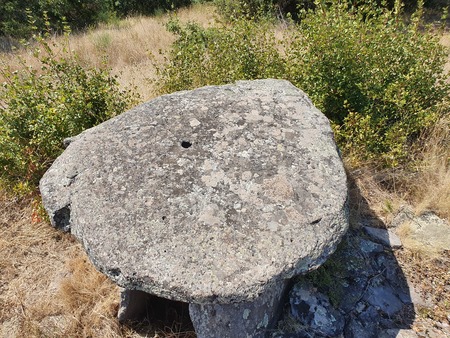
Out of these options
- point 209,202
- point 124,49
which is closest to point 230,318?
point 209,202

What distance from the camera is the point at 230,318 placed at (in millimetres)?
2287

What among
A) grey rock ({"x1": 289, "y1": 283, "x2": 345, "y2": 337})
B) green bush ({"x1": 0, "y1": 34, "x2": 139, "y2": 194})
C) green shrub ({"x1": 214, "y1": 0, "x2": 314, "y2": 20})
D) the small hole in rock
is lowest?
grey rock ({"x1": 289, "y1": 283, "x2": 345, "y2": 337})

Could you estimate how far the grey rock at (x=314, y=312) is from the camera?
8.07 ft

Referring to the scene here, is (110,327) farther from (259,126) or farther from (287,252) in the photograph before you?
(259,126)

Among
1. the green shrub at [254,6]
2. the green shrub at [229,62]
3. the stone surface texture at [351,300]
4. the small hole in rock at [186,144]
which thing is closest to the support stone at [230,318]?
Result: the stone surface texture at [351,300]

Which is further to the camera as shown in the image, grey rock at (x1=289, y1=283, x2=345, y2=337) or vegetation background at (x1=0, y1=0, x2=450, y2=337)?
vegetation background at (x1=0, y1=0, x2=450, y2=337)

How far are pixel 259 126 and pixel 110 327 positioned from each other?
6.07ft

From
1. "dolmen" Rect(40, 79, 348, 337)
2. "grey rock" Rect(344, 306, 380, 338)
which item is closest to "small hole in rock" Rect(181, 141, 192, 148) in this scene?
"dolmen" Rect(40, 79, 348, 337)

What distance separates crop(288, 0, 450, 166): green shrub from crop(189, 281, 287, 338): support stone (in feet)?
6.51

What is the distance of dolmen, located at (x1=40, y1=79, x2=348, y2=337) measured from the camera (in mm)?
1843

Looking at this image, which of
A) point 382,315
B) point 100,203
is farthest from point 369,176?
point 100,203

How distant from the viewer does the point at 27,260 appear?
3264 millimetres

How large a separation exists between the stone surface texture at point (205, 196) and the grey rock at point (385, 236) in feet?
3.85

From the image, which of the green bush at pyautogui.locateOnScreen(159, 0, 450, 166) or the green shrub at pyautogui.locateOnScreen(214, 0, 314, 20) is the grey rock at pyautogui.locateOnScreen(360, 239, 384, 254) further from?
the green shrub at pyautogui.locateOnScreen(214, 0, 314, 20)
